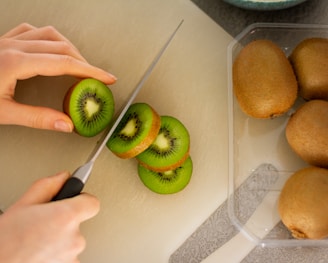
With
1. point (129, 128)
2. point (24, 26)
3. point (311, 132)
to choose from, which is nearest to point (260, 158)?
point (311, 132)

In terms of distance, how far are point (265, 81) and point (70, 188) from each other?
34 centimetres

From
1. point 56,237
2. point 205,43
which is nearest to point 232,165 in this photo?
point 205,43

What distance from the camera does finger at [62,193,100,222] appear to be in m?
0.77

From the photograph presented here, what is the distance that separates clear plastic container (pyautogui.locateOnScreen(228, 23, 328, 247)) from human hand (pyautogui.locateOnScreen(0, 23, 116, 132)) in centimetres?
24

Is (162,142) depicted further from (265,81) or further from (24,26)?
(24,26)

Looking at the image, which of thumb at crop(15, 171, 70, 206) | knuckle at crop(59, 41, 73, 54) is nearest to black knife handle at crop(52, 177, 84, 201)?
thumb at crop(15, 171, 70, 206)

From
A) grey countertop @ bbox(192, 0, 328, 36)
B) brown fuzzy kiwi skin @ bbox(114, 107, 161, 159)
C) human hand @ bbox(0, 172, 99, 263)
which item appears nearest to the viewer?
human hand @ bbox(0, 172, 99, 263)

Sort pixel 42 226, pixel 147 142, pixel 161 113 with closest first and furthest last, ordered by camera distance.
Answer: pixel 42 226
pixel 147 142
pixel 161 113

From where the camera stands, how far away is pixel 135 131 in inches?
34.9

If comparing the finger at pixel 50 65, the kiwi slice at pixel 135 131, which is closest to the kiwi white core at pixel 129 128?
the kiwi slice at pixel 135 131

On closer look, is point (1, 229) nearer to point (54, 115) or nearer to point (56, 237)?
point (56, 237)

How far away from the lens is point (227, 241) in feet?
3.03

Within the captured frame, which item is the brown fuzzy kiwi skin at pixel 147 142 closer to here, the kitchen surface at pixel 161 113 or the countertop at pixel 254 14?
the kitchen surface at pixel 161 113

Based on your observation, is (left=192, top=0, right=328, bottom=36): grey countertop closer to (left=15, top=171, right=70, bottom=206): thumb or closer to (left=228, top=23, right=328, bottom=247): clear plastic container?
(left=228, top=23, right=328, bottom=247): clear plastic container
